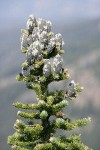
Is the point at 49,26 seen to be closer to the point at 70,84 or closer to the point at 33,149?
the point at 70,84

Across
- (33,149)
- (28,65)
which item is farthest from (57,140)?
(28,65)

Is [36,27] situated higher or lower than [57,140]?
higher

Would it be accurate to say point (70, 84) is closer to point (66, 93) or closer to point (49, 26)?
point (66, 93)

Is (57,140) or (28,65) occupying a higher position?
(28,65)

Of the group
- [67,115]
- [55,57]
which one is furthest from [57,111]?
[55,57]

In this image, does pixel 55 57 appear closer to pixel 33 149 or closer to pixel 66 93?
pixel 66 93

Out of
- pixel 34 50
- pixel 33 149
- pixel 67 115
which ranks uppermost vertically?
pixel 34 50
